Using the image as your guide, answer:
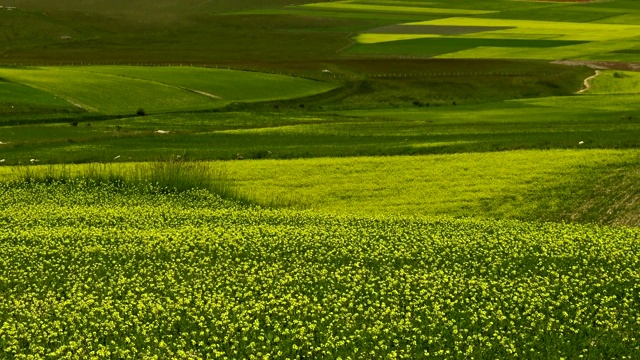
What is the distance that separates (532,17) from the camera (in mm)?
195000

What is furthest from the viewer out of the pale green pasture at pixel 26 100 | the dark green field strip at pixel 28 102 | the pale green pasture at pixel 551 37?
the pale green pasture at pixel 551 37

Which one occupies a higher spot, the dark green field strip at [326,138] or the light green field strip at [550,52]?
the dark green field strip at [326,138]

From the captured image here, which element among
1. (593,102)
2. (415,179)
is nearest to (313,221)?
(415,179)

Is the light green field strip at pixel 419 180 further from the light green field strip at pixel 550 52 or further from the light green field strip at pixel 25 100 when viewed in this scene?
the light green field strip at pixel 550 52

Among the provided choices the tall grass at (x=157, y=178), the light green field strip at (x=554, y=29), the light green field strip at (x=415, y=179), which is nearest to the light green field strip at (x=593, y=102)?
the light green field strip at (x=415, y=179)

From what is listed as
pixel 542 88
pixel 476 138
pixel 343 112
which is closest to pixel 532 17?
pixel 542 88

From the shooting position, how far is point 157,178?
4206 centimetres

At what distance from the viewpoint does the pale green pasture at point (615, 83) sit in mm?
102812

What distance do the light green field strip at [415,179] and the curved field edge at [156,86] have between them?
3974 centimetres

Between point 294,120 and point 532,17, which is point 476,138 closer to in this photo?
point 294,120

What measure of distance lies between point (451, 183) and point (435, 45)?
109592mm

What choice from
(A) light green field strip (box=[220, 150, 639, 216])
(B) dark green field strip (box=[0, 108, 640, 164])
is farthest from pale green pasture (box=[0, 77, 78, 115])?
(A) light green field strip (box=[220, 150, 639, 216])

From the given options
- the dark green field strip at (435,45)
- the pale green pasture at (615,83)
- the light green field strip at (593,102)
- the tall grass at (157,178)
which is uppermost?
the tall grass at (157,178)

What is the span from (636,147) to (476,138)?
10562 millimetres
